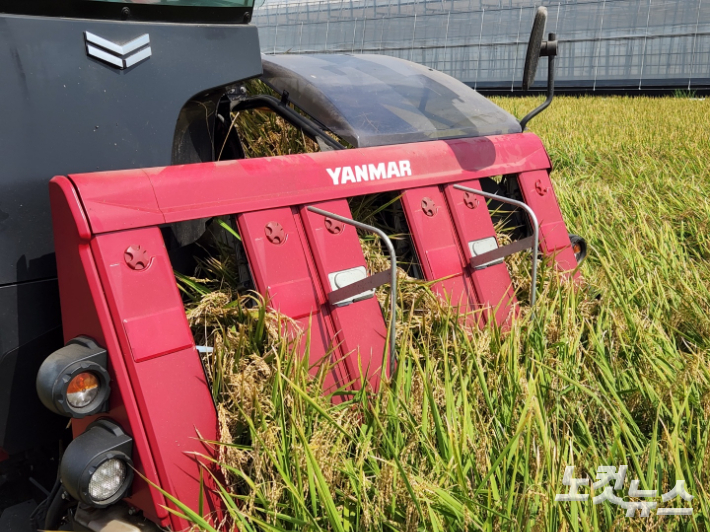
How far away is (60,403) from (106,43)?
82 centimetres

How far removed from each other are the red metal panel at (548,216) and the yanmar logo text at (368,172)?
1.73 feet

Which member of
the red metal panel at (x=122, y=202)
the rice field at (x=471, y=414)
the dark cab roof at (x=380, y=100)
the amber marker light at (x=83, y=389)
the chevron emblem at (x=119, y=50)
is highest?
the chevron emblem at (x=119, y=50)

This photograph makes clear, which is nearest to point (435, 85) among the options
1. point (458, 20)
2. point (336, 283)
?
point (336, 283)

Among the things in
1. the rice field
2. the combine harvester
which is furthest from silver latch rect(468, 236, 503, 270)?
the rice field

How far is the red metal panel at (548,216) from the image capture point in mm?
2396

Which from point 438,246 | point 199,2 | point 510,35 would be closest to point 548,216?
point 438,246

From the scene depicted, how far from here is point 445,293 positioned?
6.47 ft

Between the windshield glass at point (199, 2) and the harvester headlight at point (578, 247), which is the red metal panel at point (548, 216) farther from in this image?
the windshield glass at point (199, 2)

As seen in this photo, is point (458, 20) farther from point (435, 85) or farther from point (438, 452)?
point (438, 452)

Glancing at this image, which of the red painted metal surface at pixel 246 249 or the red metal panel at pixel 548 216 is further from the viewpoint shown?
the red metal panel at pixel 548 216

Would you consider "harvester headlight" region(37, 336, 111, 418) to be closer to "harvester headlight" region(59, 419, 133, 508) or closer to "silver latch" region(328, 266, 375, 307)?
"harvester headlight" region(59, 419, 133, 508)

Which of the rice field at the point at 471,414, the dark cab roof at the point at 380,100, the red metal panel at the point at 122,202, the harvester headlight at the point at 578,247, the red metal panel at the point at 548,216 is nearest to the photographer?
the rice field at the point at 471,414

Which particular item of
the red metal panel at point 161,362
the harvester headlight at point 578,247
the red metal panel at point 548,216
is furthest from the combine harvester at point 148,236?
the harvester headlight at point 578,247

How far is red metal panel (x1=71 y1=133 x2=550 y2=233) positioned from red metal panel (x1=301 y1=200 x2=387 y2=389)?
0.30ft
